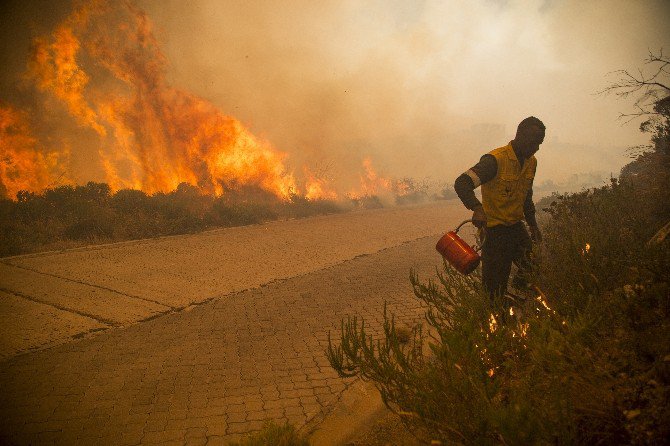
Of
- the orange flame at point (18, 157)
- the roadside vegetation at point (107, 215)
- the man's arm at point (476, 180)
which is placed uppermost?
the orange flame at point (18, 157)

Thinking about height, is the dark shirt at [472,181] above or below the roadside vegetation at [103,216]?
below

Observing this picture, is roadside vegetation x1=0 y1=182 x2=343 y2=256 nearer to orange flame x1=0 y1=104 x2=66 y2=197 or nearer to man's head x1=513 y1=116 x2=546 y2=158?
orange flame x1=0 y1=104 x2=66 y2=197

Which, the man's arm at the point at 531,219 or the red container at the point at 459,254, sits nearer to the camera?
the red container at the point at 459,254

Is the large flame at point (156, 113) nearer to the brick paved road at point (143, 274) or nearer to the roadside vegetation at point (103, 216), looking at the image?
the roadside vegetation at point (103, 216)

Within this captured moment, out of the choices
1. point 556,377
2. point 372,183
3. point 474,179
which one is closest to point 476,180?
point 474,179

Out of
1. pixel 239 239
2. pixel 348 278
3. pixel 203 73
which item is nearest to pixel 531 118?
pixel 348 278

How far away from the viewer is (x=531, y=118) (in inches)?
147

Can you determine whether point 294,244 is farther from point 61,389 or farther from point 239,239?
point 61,389

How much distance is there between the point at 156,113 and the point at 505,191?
15464mm

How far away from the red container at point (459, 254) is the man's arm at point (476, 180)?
28cm

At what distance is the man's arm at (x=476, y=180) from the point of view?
3.55 meters

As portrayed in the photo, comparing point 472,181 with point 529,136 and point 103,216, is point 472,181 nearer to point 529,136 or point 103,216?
point 529,136

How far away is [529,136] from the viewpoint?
3.70m

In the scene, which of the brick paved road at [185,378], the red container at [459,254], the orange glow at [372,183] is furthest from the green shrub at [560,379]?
the orange glow at [372,183]
